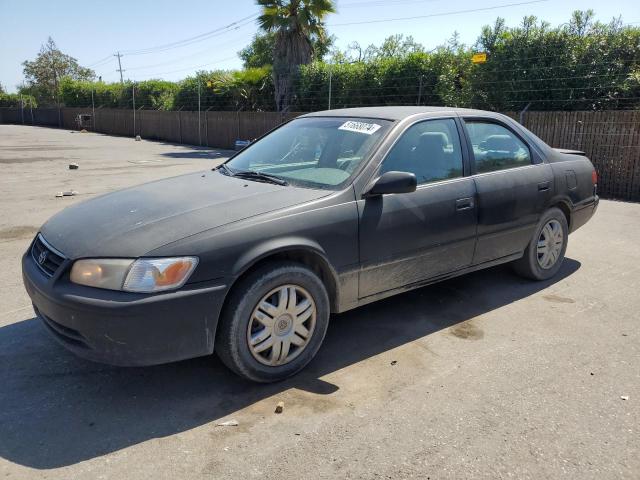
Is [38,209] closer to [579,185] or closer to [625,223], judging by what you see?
[579,185]

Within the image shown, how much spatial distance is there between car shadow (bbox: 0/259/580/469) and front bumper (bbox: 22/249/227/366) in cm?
34

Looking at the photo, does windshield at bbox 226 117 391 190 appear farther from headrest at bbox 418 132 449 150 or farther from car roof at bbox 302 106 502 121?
headrest at bbox 418 132 449 150

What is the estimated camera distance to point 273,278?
3.16m

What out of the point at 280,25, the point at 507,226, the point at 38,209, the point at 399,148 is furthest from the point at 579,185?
the point at 280,25

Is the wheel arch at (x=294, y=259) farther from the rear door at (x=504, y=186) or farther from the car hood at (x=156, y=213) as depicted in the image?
the rear door at (x=504, y=186)

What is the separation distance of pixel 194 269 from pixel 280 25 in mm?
21378

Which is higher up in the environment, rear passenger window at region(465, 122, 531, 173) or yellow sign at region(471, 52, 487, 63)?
yellow sign at region(471, 52, 487, 63)

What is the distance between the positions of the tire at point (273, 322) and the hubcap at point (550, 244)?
270 cm

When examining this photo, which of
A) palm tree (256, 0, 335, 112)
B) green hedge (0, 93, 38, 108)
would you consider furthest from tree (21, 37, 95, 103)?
palm tree (256, 0, 335, 112)

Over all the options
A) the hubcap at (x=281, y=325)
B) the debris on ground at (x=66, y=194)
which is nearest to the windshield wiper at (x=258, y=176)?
the hubcap at (x=281, y=325)

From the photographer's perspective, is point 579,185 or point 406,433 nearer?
point 406,433

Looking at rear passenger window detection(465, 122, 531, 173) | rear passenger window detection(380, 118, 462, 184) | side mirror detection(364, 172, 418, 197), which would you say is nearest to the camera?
side mirror detection(364, 172, 418, 197)

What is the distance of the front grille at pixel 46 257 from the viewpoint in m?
3.14

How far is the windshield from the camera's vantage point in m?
3.83
